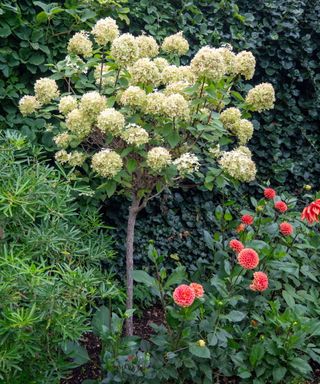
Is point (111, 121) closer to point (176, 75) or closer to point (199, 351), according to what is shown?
point (176, 75)

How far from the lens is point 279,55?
13.4 feet

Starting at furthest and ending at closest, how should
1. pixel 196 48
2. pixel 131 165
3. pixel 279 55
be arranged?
1. pixel 279 55
2. pixel 196 48
3. pixel 131 165

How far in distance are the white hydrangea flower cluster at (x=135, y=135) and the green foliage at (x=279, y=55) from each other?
148cm

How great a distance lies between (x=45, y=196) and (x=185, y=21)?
2.01 meters

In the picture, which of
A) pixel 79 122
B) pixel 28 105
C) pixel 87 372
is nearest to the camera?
pixel 79 122

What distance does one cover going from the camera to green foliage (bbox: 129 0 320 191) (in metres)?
3.73

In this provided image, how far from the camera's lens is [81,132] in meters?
2.38

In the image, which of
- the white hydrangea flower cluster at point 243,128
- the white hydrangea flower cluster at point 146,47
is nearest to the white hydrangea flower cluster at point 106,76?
the white hydrangea flower cluster at point 146,47

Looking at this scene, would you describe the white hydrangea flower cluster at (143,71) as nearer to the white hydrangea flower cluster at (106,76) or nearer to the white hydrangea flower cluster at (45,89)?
the white hydrangea flower cluster at (106,76)

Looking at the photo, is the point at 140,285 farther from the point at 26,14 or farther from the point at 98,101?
the point at 26,14

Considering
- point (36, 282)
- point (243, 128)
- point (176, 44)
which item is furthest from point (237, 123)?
point (36, 282)

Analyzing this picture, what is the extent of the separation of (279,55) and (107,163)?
237 centimetres

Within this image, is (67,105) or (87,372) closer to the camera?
(67,105)

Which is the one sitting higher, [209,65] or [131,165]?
[209,65]
